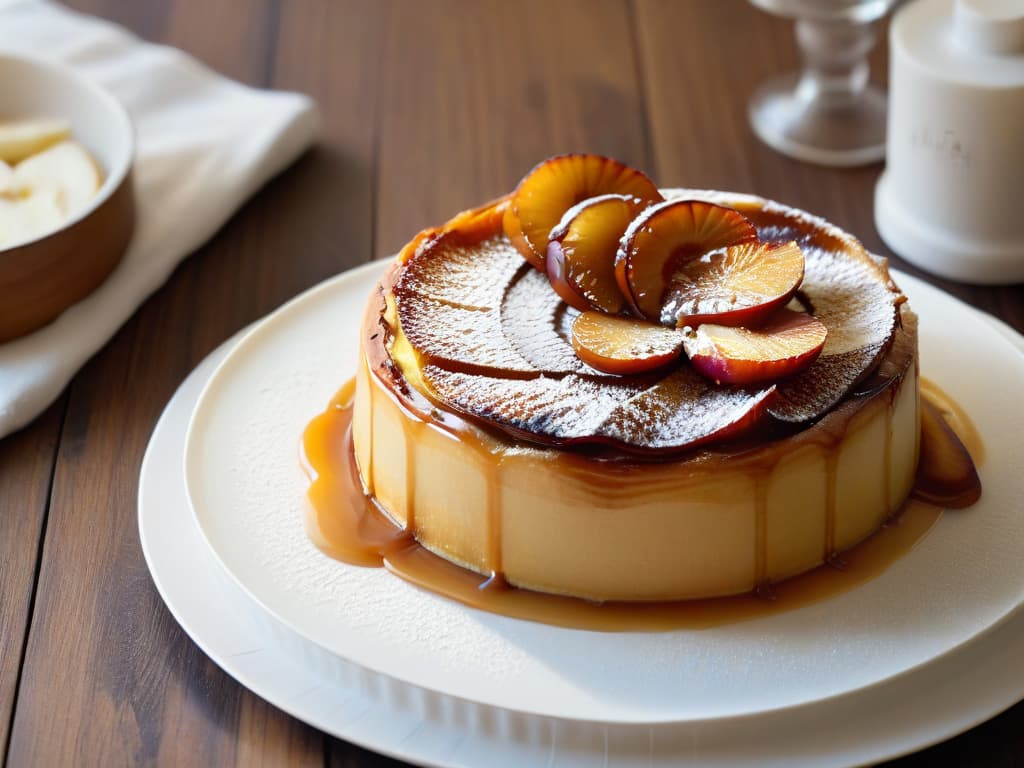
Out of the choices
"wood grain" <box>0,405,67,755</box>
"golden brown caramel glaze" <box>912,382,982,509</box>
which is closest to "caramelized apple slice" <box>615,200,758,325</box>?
"golden brown caramel glaze" <box>912,382,982,509</box>

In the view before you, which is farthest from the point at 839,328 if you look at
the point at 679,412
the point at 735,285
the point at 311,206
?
the point at 311,206

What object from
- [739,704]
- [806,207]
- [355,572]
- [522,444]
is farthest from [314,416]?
[806,207]

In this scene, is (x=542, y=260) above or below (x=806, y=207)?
above

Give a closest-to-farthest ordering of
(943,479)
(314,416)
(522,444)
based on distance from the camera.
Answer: (522,444) → (943,479) → (314,416)

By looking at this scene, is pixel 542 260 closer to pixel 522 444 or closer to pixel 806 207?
pixel 522 444

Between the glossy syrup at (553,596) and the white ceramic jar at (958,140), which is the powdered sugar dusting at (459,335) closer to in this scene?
the glossy syrup at (553,596)

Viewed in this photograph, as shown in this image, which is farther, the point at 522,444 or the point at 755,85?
the point at 755,85

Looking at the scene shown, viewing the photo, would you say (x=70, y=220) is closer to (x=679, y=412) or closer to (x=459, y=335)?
(x=459, y=335)
